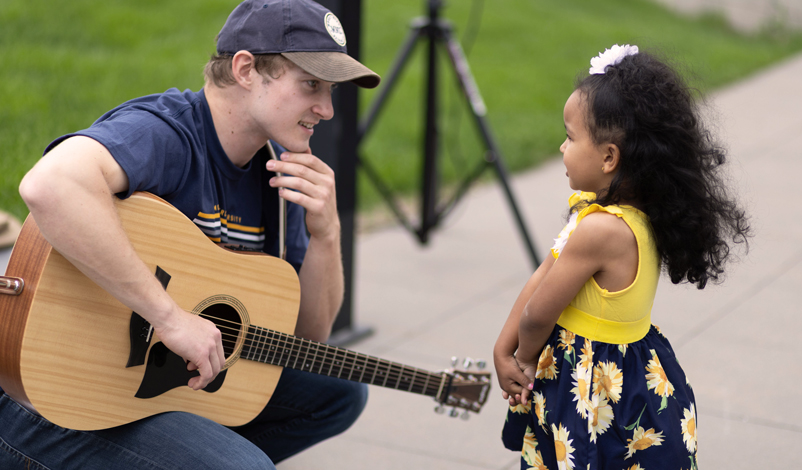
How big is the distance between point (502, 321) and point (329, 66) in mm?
2351

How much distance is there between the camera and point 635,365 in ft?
5.97

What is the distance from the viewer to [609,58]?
1800mm

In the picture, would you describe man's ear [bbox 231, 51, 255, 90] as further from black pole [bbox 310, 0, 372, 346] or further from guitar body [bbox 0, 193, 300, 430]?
black pole [bbox 310, 0, 372, 346]

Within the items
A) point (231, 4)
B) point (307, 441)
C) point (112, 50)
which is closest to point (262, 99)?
point (307, 441)

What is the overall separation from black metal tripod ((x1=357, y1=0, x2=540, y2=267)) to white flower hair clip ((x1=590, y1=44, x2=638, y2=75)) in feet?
7.53

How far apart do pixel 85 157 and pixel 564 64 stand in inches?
351

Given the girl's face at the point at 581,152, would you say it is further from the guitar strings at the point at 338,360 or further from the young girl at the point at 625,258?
the guitar strings at the point at 338,360

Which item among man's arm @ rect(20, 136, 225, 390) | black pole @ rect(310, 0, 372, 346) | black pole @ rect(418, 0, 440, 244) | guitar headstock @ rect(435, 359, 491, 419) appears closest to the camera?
man's arm @ rect(20, 136, 225, 390)

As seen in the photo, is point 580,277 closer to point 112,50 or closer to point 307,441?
point 307,441

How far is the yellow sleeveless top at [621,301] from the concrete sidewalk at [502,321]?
0.52 metres

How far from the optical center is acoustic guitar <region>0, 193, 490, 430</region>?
5.48 feet

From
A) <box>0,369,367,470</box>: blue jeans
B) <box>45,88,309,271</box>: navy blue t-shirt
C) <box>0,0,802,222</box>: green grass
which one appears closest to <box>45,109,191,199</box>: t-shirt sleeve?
<box>45,88,309,271</box>: navy blue t-shirt

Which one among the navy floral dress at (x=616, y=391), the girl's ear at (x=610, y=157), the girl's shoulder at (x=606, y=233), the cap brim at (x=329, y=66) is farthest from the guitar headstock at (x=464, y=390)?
the cap brim at (x=329, y=66)

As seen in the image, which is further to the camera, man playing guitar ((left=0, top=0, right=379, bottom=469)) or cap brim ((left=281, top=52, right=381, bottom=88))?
cap brim ((left=281, top=52, right=381, bottom=88))
